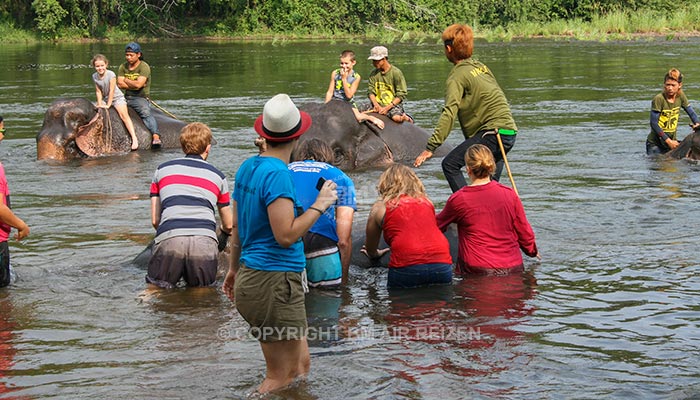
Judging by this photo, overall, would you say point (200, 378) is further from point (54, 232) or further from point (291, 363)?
point (54, 232)

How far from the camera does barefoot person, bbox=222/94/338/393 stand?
210 inches

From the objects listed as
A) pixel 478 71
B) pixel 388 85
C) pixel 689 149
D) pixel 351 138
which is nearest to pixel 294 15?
pixel 388 85

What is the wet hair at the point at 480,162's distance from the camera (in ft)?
27.6

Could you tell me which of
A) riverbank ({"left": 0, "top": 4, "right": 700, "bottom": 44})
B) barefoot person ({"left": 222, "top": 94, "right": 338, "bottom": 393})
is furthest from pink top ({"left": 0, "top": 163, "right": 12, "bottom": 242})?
riverbank ({"left": 0, "top": 4, "right": 700, "bottom": 44})

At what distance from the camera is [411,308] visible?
7898mm

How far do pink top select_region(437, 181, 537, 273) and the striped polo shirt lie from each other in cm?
193

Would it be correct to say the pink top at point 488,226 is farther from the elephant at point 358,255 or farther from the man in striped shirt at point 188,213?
the man in striped shirt at point 188,213

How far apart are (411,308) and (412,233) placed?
0.61 metres

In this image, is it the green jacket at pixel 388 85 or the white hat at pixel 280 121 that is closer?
the white hat at pixel 280 121

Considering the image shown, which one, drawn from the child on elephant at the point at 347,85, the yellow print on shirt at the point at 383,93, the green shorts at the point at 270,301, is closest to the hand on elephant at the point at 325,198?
the green shorts at the point at 270,301

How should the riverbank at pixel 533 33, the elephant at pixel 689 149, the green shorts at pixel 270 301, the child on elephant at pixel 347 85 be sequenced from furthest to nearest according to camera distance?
the riverbank at pixel 533 33 < the child on elephant at pixel 347 85 < the elephant at pixel 689 149 < the green shorts at pixel 270 301

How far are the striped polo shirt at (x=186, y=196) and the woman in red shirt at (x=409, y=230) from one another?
1311 mm

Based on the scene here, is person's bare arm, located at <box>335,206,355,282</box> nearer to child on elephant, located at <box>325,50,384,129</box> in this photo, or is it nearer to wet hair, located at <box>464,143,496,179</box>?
wet hair, located at <box>464,143,496,179</box>

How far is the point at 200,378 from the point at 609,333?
9.36 ft
